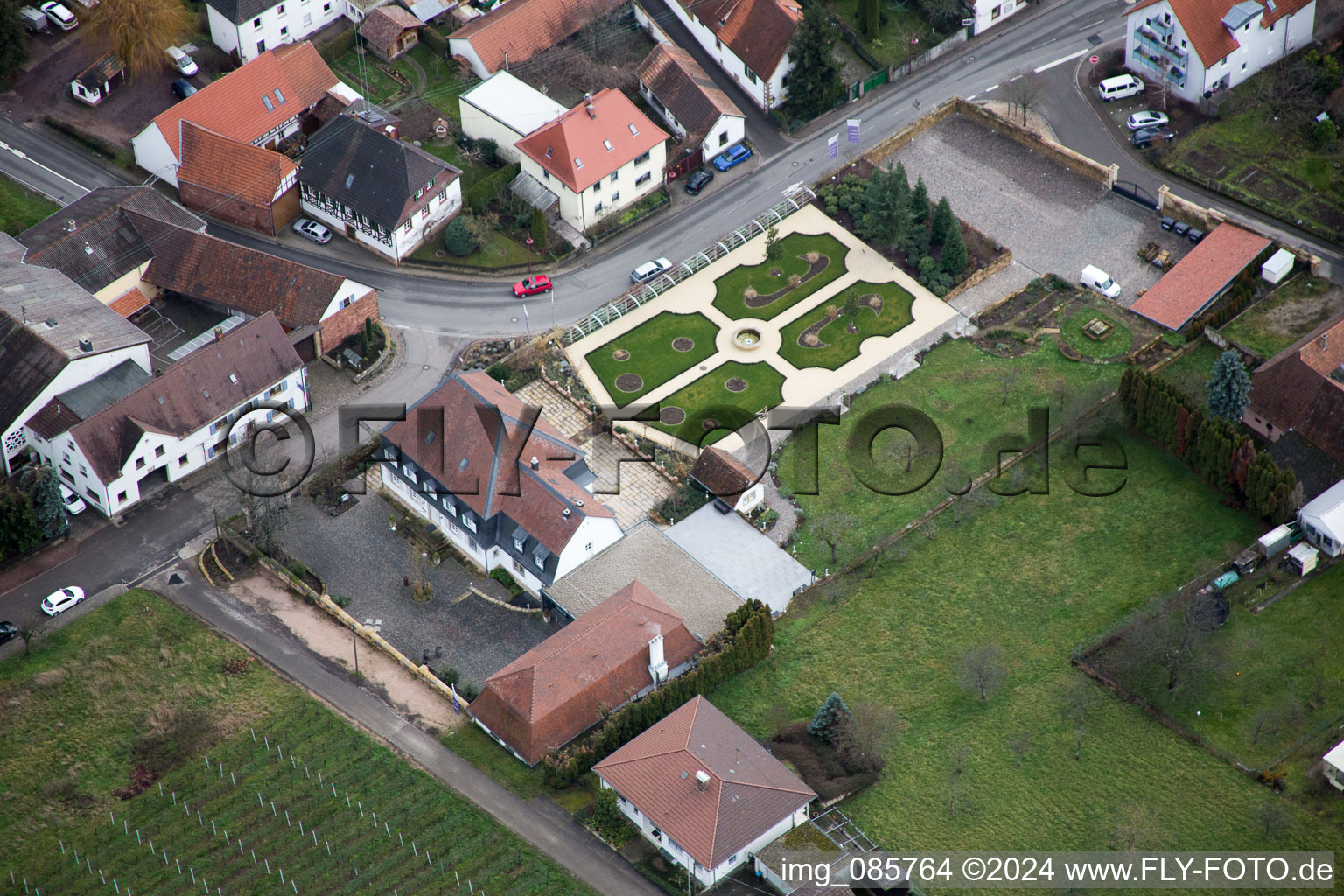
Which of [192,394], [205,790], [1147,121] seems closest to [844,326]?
[1147,121]

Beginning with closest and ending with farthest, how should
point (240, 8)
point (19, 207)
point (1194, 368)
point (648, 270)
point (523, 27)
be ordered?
point (1194, 368) → point (648, 270) → point (19, 207) → point (240, 8) → point (523, 27)

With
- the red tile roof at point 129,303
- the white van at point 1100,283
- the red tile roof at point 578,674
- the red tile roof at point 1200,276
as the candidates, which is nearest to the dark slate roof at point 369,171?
the red tile roof at point 129,303

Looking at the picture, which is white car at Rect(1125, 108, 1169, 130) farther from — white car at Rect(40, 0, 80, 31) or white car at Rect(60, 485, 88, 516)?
white car at Rect(40, 0, 80, 31)

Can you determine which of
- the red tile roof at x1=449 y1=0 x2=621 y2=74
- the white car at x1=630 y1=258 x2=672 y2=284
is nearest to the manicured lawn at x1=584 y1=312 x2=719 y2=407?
the white car at x1=630 y1=258 x2=672 y2=284

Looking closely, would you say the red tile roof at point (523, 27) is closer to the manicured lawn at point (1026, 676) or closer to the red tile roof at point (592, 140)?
the red tile roof at point (592, 140)

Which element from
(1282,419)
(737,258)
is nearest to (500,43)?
(737,258)

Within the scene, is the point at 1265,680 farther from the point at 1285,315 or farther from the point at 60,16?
the point at 60,16

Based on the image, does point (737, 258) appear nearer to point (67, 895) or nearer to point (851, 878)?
point (851, 878)
